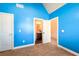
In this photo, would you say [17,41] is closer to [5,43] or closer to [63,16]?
[5,43]

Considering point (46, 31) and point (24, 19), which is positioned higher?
point (24, 19)

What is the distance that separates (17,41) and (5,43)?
63cm

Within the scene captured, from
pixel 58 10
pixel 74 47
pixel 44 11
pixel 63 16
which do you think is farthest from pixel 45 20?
pixel 74 47

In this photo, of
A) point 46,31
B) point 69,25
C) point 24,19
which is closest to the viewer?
point 69,25

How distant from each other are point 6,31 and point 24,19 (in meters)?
1.24

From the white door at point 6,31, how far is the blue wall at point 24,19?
0.74 feet

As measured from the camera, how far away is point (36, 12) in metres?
5.38

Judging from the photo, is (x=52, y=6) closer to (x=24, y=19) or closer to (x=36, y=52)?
(x=24, y=19)

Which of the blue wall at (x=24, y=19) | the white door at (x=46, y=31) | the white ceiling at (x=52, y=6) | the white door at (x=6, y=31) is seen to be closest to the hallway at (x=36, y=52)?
the white door at (x=6, y=31)

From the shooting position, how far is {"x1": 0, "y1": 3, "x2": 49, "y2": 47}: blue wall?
418 cm

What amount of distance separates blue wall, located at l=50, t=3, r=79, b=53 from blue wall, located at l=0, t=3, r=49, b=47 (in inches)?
60.0

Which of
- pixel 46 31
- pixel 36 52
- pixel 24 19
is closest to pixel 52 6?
pixel 46 31

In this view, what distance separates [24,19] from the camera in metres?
4.75

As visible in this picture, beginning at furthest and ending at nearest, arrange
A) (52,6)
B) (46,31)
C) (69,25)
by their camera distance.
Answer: (46,31) < (52,6) < (69,25)
